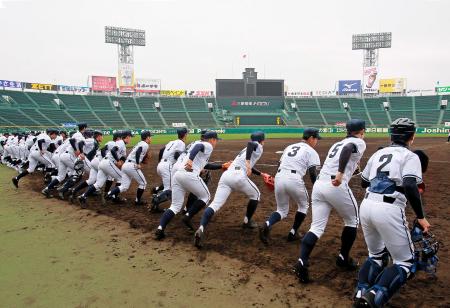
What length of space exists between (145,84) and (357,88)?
1726 inches

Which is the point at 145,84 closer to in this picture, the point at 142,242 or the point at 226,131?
the point at 226,131

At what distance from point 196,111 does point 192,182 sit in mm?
60894

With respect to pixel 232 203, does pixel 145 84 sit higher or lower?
higher

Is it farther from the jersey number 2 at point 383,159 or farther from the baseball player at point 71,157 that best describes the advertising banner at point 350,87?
the jersey number 2 at point 383,159

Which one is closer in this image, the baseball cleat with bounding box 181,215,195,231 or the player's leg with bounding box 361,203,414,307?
the player's leg with bounding box 361,203,414,307

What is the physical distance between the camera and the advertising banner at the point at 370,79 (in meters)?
69.0

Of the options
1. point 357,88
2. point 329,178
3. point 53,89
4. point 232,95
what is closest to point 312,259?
point 329,178

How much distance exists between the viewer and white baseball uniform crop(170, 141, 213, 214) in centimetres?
→ 643

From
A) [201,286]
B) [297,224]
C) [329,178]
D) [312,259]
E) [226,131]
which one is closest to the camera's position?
[201,286]

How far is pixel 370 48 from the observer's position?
70.4 metres

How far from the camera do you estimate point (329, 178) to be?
4809mm

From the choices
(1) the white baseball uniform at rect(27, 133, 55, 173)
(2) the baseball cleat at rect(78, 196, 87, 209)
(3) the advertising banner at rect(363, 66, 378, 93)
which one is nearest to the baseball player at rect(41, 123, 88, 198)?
(2) the baseball cleat at rect(78, 196, 87, 209)

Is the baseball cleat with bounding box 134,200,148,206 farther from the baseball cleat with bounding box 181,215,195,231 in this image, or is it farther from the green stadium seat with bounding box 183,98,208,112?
the green stadium seat with bounding box 183,98,208,112

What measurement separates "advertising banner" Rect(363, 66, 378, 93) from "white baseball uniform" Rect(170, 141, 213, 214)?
70.6m
